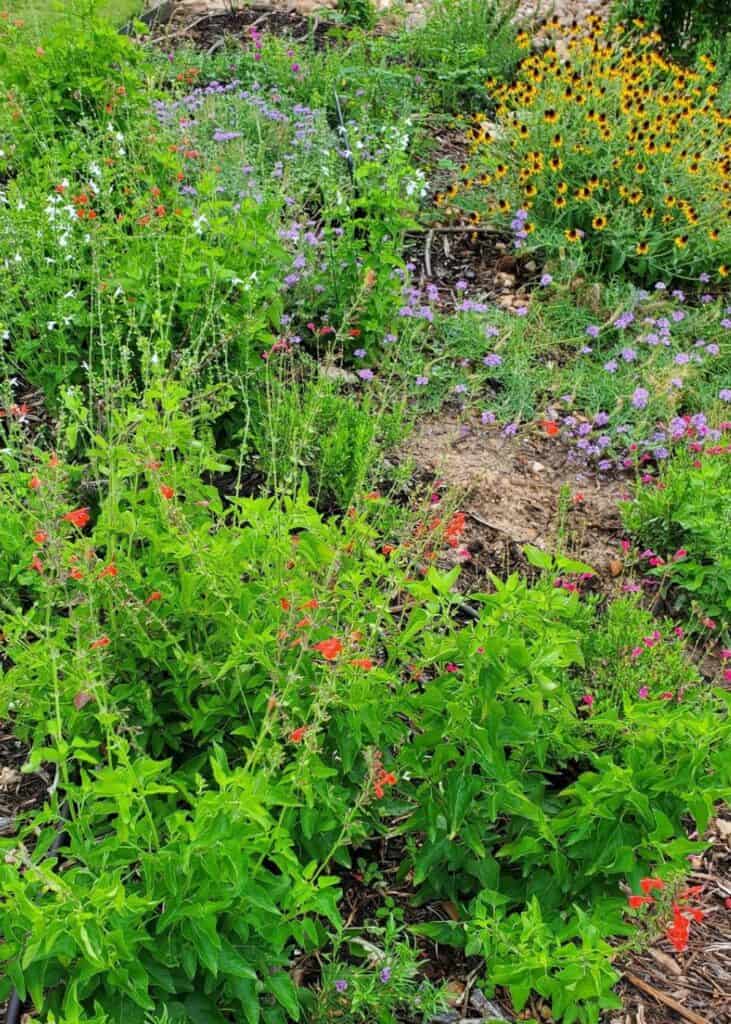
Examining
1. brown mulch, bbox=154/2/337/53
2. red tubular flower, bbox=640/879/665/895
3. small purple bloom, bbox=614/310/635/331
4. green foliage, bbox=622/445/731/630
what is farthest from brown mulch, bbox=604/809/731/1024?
brown mulch, bbox=154/2/337/53

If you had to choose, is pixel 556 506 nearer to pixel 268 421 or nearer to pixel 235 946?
pixel 268 421

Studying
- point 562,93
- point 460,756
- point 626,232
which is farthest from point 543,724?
point 562,93

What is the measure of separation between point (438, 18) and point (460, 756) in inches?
278

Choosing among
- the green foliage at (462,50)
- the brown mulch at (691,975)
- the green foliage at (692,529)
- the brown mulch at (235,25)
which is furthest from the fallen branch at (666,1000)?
the brown mulch at (235,25)

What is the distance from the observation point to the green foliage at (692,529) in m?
3.51

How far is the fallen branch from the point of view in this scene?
2.50 metres

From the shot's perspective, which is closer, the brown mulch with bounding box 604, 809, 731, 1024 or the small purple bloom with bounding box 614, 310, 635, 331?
the brown mulch with bounding box 604, 809, 731, 1024

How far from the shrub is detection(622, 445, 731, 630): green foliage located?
67.5 inches

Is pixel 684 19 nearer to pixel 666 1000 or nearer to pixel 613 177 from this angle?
pixel 613 177

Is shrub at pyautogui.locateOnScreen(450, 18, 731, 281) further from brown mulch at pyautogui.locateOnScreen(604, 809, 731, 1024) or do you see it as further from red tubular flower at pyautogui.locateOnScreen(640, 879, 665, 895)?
red tubular flower at pyautogui.locateOnScreen(640, 879, 665, 895)

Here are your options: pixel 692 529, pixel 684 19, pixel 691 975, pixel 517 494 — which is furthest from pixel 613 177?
pixel 691 975

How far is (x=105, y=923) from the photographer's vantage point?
1.87m

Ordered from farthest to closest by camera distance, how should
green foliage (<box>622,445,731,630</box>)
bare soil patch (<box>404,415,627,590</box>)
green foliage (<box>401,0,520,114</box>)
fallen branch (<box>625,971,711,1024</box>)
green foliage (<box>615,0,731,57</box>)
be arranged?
green foliage (<box>615,0,731,57</box>) < green foliage (<box>401,0,520,114</box>) < bare soil patch (<box>404,415,627,590</box>) < green foliage (<box>622,445,731,630</box>) < fallen branch (<box>625,971,711,1024</box>)

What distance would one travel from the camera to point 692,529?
11.7 feet
